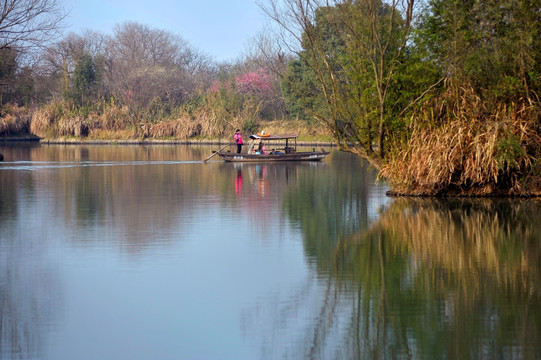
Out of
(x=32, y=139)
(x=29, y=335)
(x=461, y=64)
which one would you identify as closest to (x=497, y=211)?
(x=461, y=64)

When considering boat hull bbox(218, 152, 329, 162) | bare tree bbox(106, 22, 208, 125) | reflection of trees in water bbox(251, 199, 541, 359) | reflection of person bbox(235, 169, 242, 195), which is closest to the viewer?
reflection of trees in water bbox(251, 199, 541, 359)

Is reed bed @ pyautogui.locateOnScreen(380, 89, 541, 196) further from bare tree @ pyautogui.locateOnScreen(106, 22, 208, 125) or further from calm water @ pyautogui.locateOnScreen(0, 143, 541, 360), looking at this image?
bare tree @ pyautogui.locateOnScreen(106, 22, 208, 125)

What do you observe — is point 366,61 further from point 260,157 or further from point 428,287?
point 260,157

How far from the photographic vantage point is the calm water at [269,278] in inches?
306

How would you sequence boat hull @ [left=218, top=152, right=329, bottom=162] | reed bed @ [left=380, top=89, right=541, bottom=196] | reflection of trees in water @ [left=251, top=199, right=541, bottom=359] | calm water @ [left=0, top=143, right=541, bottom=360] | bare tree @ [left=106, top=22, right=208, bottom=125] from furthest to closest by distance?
1. bare tree @ [left=106, top=22, right=208, bottom=125]
2. boat hull @ [left=218, top=152, right=329, bottom=162]
3. reed bed @ [left=380, top=89, right=541, bottom=196]
4. calm water @ [left=0, top=143, right=541, bottom=360]
5. reflection of trees in water @ [left=251, top=199, right=541, bottom=359]

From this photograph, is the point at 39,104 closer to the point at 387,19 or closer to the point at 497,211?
the point at 387,19

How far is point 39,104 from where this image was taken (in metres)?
75.0

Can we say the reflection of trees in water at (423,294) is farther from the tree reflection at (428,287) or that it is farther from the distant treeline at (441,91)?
the distant treeline at (441,91)

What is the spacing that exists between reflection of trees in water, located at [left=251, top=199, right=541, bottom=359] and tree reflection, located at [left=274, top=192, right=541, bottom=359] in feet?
0.04

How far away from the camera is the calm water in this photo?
25.5ft

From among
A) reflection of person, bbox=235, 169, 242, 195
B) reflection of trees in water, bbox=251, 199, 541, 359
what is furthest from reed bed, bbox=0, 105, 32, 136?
reflection of trees in water, bbox=251, 199, 541, 359

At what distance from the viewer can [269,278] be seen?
35.3 ft

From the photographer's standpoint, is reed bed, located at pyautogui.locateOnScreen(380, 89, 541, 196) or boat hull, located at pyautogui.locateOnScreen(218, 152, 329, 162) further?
boat hull, located at pyautogui.locateOnScreen(218, 152, 329, 162)

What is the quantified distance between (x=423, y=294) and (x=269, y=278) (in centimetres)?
218
